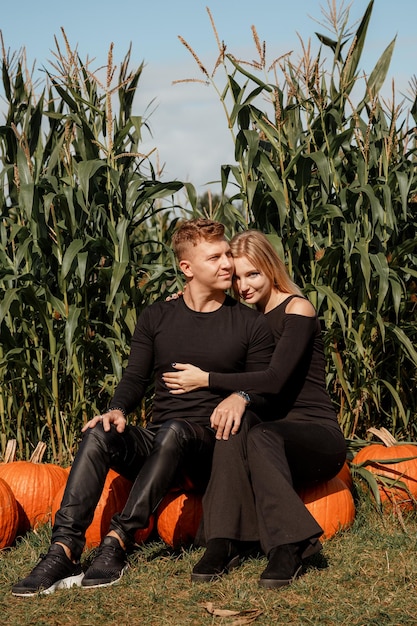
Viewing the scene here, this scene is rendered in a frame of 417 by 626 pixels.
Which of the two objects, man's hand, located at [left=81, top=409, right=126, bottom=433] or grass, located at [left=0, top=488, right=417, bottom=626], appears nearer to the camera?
grass, located at [left=0, top=488, right=417, bottom=626]

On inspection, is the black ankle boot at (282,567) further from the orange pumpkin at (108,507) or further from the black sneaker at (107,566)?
the orange pumpkin at (108,507)

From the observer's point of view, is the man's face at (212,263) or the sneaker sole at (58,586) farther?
the man's face at (212,263)

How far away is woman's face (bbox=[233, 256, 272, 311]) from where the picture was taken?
4.05 meters

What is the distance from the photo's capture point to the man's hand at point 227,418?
362 cm

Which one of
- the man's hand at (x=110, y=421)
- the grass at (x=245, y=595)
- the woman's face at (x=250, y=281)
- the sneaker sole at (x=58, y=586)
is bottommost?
the grass at (x=245, y=595)

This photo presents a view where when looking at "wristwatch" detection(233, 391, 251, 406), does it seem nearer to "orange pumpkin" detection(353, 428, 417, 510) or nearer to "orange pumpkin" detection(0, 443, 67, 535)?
"orange pumpkin" detection(353, 428, 417, 510)

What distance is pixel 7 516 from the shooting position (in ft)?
13.7

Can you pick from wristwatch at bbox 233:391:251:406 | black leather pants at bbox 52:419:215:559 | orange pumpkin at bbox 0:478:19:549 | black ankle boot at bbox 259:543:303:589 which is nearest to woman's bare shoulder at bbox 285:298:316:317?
wristwatch at bbox 233:391:251:406

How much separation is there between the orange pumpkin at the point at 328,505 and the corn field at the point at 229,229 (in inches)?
36.7

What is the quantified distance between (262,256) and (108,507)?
152 centimetres

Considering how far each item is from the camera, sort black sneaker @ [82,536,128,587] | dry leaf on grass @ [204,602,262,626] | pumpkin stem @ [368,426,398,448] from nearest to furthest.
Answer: dry leaf on grass @ [204,602,262,626]
black sneaker @ [82,536,128,587]
pumpkin stem @ [368,426,398,448]

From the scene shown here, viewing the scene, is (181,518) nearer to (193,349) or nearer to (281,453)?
(281,453)

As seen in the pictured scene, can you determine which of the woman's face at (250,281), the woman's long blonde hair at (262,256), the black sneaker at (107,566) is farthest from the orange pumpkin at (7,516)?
the woman's long blonde hair at (262,256)

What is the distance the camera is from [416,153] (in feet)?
17.4
